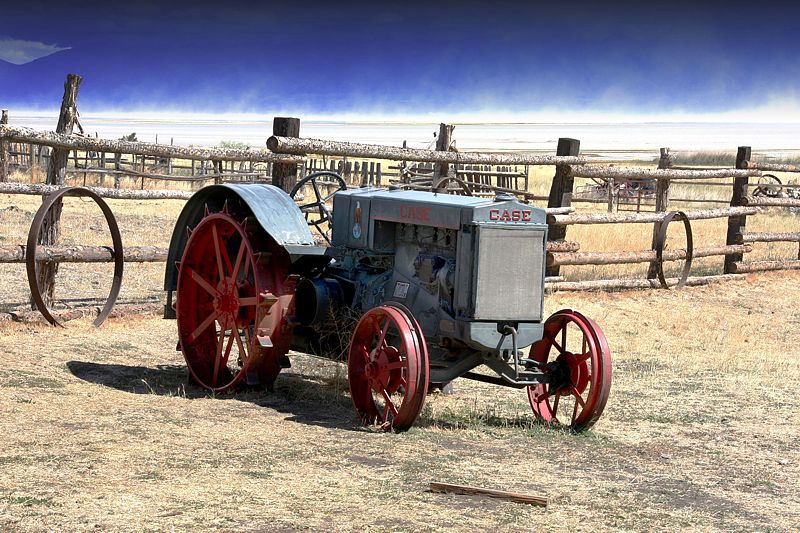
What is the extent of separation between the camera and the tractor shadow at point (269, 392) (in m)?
6.75

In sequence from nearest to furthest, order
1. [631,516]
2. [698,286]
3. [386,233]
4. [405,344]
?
→ [631,516], [405,344], [386,233], [698,286]

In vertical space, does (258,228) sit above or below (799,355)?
above

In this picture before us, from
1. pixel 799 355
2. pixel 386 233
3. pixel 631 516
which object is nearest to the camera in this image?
pixel 631 516

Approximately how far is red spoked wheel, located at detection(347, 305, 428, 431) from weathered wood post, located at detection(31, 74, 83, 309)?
12.3ft

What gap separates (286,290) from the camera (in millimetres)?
7164

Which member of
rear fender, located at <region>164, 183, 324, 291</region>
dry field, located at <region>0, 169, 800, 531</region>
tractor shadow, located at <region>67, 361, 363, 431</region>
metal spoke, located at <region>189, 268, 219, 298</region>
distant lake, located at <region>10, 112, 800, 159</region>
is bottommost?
tractor shadow, located at <region>67, 361, 363, 431</region>

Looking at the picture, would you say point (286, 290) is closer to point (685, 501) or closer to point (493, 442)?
point (493, 442)

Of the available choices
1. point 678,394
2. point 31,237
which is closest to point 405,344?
point 678,394

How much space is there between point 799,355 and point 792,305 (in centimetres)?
335

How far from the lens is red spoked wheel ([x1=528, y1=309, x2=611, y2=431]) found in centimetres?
648

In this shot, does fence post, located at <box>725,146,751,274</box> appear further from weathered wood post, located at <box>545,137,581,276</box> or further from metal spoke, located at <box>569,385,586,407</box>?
metal spoke, located at <box>569,385,586,407</box>

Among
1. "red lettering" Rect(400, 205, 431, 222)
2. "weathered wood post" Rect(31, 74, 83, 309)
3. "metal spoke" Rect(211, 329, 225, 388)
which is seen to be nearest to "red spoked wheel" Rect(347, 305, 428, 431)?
"red lettering" Rect(400, 205, 431, 222)

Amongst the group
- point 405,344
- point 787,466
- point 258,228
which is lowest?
point 787,466

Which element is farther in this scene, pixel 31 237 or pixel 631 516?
pixel 31 237
